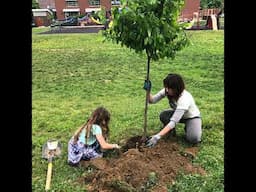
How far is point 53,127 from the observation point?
19.7 feet

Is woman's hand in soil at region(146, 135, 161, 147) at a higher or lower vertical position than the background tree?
lower

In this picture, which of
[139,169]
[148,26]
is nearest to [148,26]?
[148,26]

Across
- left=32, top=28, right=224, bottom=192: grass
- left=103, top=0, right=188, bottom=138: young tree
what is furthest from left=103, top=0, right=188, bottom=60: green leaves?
left=32, top=28, right=224, bottom=192: grass

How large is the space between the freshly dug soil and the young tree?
1.06m

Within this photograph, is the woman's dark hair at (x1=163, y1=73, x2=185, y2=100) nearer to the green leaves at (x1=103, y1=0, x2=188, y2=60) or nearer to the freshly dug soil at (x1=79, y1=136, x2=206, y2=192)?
the green leaves at (x1=103, y1=0, x2=188, y2=60)

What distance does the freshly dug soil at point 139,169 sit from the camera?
3637 mm

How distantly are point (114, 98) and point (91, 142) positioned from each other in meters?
3.49

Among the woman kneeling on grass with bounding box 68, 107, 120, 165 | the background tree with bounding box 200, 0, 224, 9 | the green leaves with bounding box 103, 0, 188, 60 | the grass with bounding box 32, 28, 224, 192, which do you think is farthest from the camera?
the background tree with bounding box 200, 0, 224, 9

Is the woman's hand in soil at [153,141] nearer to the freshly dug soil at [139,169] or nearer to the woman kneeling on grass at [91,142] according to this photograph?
the freshly dug soil at [139,169]

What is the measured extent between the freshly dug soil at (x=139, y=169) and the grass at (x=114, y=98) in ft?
0.37

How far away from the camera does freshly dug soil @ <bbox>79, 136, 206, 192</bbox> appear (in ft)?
11.9

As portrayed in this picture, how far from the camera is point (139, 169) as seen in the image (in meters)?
3.82
